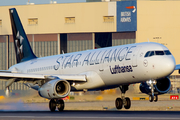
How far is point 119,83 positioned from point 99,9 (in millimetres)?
45868

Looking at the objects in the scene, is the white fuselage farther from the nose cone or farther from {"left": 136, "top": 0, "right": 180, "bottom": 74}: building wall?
{"left": 136, "top": 0, "right": 180, "bottom": 74}: building wall

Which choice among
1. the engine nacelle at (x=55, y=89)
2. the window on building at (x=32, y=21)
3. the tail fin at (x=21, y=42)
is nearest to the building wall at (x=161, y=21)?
the window on building at (x=32, y=21)

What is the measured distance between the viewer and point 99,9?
237 ft

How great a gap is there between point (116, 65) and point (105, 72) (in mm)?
1341

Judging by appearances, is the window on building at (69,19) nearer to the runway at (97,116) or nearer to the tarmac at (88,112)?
the tarmac at (88,112)

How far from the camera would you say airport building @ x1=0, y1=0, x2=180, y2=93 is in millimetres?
70562

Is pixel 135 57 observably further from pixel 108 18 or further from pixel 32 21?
pixel 32 21

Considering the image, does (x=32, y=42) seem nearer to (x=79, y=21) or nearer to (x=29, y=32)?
(x=29, y=32)

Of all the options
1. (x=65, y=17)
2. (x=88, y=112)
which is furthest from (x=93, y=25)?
(x=88, y=112)

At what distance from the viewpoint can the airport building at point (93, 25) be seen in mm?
70562

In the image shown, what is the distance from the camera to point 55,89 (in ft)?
87.9

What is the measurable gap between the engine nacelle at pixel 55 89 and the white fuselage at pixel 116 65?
227cm

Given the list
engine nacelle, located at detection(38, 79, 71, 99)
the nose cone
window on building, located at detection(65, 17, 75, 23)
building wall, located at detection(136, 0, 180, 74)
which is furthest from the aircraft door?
window on building, located at detection(65, 17, 75, 23)

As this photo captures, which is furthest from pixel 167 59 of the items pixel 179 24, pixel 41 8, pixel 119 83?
pixel 41 8
